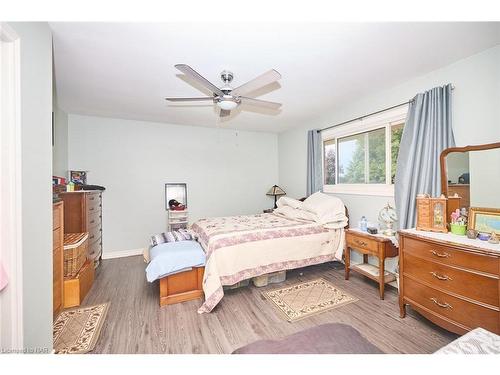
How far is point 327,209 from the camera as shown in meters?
3.04

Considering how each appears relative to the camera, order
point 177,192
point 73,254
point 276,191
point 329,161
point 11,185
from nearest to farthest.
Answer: point 11,185, point 73,254, point 329,161, point 177,192, point 276,191

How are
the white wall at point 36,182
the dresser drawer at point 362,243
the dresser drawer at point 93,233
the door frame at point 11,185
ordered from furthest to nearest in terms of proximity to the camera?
the dresser drawer at point 93,233
the dresser drawer at point 362,243
the white wall at point 36,182
the door frame at point 11,185

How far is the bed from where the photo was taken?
224cm

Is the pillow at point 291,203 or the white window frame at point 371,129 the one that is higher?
the white window frame at point 371,129

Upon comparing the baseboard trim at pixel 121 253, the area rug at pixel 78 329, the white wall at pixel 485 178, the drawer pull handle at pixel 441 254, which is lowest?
the area rug at pixel 78 329

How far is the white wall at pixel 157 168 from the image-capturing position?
12.2 ft

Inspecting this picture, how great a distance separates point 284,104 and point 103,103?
2698mm

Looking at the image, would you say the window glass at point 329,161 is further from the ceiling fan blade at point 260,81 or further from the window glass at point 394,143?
the ceiling fan blade at point 260,81

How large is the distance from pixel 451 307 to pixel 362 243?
988mm

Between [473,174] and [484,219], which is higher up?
[473,174]

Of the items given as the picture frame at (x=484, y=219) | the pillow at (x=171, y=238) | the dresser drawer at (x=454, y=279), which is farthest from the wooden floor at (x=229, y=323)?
the picture frame at (x=484, y=219)

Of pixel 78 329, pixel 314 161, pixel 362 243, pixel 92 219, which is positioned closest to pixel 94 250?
pixel 92 219

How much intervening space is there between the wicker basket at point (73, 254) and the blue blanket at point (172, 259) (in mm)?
791

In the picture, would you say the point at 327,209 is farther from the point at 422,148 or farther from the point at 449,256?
the point at 449,256
